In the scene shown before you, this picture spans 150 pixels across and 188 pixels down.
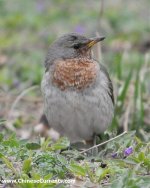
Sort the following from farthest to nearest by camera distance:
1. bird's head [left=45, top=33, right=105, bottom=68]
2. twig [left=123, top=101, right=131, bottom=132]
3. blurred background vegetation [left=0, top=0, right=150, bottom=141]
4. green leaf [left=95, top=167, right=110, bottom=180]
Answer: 1. blurred background vegetation [left=0, top=0, right=150, bottom=141]
2. twig [left=123, top=101, right=131, bottom=132]
3. bird's head [left=45, top=33, right=105, bottom=68]
4. green leaf [left=95, top=167, right=110, bottom=180]

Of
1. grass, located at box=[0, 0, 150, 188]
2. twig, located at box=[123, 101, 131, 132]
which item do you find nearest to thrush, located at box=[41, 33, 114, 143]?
grass, located at box=[0, 0, 150, 188]

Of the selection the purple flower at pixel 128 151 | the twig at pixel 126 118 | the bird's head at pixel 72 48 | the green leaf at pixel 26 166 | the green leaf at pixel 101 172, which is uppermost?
the bird's head at pixel 72 48

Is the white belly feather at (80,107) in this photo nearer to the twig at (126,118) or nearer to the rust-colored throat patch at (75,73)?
the rust-colored throat patch at (75,73)

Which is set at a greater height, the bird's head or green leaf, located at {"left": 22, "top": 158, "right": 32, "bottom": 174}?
the bird's head

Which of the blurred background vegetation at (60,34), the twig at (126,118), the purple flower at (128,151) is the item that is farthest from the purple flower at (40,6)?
the purple flower at (128,151)

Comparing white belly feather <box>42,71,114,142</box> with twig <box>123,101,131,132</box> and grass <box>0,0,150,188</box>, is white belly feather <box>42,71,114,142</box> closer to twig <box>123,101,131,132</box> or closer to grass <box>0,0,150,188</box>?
grass <box>0,0,150,188</box>

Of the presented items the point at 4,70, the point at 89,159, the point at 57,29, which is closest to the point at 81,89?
the point at 89,159

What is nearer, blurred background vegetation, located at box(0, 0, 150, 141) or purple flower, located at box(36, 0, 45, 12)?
blurred background vegetation, located at box(0, 0, 150, 141)

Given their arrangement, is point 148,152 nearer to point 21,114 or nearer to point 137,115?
point 137,115
